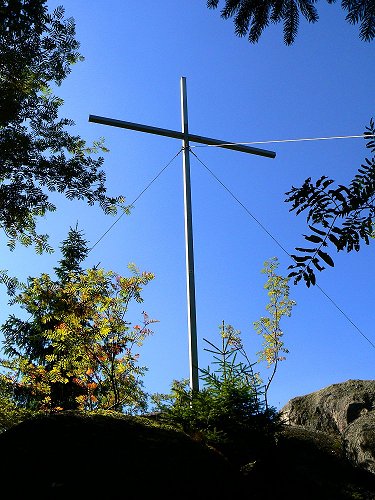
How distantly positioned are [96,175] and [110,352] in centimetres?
411

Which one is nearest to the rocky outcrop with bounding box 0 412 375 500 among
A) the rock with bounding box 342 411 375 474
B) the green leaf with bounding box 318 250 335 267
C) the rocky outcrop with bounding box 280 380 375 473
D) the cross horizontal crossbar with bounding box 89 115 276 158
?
the rock with bounding box 342 411 375 474

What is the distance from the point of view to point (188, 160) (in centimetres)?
928

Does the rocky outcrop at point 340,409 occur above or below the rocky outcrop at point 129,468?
above

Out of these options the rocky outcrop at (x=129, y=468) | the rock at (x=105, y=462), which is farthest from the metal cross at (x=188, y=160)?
the rock at (x=105, y=462)

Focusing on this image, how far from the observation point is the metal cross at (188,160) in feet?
25.1

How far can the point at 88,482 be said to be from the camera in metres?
3.82

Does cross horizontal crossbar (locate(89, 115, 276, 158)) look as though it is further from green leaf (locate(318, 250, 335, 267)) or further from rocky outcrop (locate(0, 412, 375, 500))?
green leaf (locate(318, 250, 335, 267))

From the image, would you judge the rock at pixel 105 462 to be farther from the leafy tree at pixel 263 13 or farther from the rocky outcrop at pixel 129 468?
the leafy tree at pixel 263 13

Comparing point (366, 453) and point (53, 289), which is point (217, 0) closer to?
point (366, 453)

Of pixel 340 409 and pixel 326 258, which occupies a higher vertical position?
pixel 340 409

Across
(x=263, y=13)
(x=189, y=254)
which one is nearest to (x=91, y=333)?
(x=189, y=254)

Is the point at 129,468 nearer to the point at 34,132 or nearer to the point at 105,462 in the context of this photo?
the point at 105,462

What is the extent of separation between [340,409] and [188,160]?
5.23 m

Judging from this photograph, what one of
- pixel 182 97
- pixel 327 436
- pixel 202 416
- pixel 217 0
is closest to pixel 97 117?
pixel 182 97
